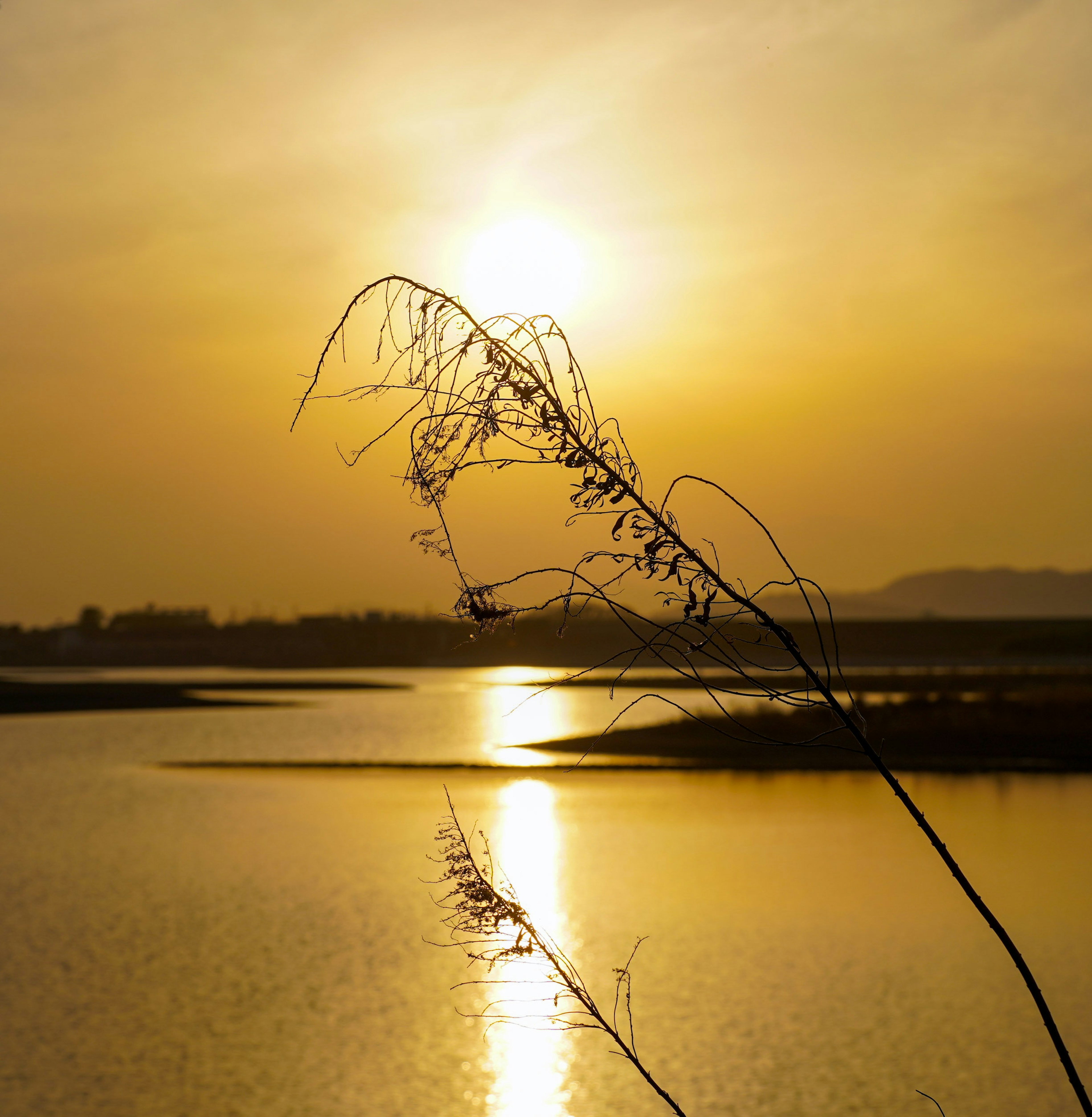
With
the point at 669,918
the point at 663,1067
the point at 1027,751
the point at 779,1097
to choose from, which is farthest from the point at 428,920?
the point at 1027,751

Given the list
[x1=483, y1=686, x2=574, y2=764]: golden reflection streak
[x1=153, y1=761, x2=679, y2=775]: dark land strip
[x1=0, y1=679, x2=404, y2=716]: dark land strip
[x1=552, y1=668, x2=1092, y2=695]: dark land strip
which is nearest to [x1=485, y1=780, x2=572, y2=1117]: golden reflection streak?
[x1=483, y1=686, x2=574, y2=764]: golden reflection streak

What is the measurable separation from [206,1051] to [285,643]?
183 m

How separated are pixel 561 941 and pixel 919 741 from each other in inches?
1281

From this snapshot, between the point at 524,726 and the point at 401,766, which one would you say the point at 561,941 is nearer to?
the point at 401,766

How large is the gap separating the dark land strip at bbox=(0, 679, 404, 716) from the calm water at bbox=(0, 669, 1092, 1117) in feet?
146

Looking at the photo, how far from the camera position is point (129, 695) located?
96188 millimetres

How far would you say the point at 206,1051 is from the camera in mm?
17203

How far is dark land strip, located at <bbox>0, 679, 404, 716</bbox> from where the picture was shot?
275 feet

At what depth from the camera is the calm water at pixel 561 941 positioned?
16.0 meters

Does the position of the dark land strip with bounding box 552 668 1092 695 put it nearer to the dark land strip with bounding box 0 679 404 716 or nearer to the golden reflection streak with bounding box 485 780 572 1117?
the dark land strip with bounding box 0 679 404 716

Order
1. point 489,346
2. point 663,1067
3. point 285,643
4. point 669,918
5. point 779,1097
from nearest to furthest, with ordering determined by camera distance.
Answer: point 489,346, point 779,1097, point 663,1067, point 669,918, point 285,643

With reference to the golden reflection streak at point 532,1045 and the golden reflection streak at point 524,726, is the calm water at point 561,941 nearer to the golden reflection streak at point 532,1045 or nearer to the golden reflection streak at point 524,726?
the golden reflection streak at point 532,1045

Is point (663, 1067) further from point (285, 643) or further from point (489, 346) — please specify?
point (285, 643)

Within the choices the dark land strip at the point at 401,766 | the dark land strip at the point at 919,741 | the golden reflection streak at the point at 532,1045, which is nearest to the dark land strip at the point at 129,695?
the dark land strip at the point at 401,766
